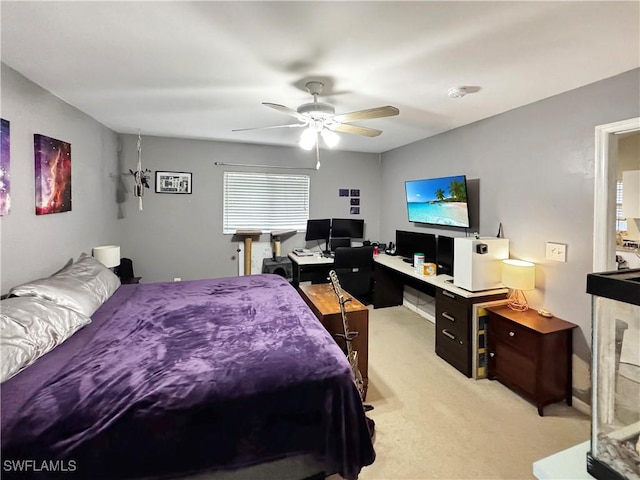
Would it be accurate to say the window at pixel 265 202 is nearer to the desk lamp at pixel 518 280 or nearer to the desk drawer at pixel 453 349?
the desk drawer at pixel 453 349

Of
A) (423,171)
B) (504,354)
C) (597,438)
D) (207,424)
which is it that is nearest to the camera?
(597,438)

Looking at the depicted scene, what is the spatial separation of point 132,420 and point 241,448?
47cm

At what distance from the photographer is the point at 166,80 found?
7.31ft

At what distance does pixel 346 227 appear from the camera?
493 centimetres

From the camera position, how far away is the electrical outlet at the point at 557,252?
7.88ft

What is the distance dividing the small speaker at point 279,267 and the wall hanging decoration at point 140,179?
1.85 m

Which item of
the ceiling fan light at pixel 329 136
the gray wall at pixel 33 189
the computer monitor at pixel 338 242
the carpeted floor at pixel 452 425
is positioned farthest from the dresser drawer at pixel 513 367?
the gray wall at pixel 33 189

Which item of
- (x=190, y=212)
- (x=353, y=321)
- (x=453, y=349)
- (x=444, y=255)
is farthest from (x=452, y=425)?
(x=190, y=212)

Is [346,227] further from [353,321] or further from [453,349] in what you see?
[353,321]

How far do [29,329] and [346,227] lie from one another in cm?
395

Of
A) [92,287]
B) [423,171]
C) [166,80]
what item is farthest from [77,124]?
[423,171]

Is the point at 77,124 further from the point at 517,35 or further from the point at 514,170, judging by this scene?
the point at 514,170

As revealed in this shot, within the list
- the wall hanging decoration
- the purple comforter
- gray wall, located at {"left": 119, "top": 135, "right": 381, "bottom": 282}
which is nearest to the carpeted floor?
the purple comforter

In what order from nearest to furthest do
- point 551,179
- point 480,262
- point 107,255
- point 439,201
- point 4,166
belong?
point 4,166 < point 551,179 < point 480,262 < point 107,255 < point 439,201
